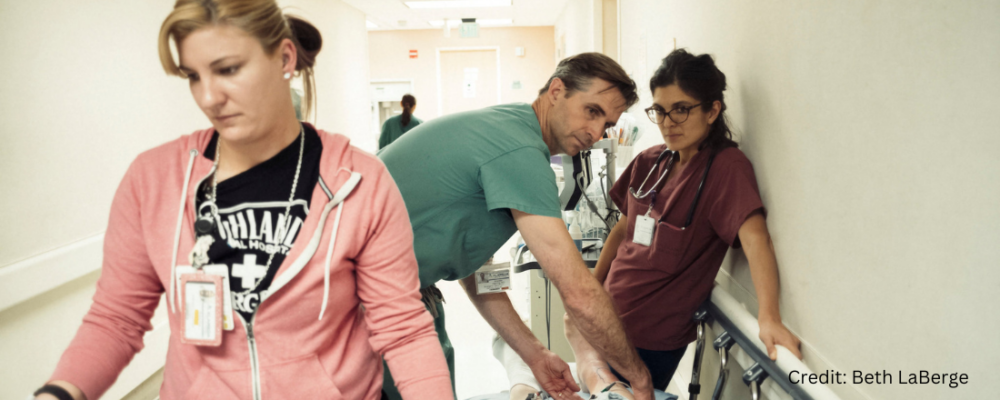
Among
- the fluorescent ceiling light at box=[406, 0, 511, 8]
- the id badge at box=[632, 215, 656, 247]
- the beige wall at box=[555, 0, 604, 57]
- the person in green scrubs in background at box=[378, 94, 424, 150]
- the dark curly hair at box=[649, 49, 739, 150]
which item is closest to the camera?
the dark curly hair at box=[649, 49, 739, 150]

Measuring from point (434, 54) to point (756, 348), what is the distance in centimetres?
997

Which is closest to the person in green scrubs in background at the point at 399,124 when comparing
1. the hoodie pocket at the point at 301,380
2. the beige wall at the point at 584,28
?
the beige wall at the point at 584,28

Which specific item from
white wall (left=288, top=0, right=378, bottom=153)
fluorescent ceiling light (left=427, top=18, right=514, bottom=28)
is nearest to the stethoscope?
white wall (left=288, top=0, right=378, bottom=153)

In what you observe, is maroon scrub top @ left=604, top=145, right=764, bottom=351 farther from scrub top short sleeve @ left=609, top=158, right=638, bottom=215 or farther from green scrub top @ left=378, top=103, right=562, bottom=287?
green scrub top @ left=378, top=103, right=562, bottom=287

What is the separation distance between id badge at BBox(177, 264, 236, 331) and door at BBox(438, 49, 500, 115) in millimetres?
10208

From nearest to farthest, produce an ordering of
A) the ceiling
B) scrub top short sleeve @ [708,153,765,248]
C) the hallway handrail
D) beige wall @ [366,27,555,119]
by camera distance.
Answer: the hallway handrail → scrub top short sleeve @ [708,153,765,248] → the ceiling → beige wall @ [366,27,555,119]

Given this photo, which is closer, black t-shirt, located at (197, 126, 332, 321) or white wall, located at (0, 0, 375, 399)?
black t-shirt, located at (197, 126, 332, 321)

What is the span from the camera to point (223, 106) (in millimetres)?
776

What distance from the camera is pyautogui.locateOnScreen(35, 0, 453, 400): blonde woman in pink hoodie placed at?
2.63 ft

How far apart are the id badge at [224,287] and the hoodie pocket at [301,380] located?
0.08 metres

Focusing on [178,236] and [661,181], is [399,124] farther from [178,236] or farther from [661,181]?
[178,236]

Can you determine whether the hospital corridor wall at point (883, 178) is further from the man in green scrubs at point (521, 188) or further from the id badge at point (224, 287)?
the id badge at point (224, 287)

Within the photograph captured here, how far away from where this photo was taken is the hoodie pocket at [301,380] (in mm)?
825

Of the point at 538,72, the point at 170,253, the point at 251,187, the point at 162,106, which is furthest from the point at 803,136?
the point at 538,72
